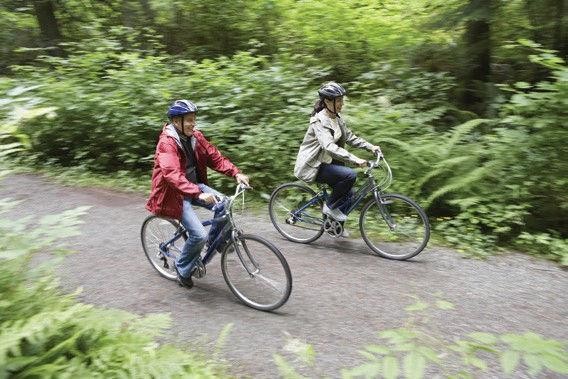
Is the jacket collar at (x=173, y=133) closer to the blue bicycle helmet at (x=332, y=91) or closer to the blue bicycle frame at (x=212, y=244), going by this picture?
the blue bicycle frame at (x=212, y=244)

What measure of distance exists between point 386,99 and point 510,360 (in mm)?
8385

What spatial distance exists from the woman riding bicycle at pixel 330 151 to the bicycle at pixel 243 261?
1.53 m

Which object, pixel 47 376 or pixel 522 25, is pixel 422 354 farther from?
pixel 522 25

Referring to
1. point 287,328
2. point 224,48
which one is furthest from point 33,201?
point 224,48

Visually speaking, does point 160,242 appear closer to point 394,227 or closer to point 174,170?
point 174,170

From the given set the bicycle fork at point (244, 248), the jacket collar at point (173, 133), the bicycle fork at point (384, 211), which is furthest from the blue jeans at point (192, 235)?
the bicycle fork at point (384, 211)

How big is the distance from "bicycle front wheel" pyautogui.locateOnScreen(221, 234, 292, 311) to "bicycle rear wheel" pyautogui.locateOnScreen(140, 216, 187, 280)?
794 mm

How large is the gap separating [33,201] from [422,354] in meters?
8.64

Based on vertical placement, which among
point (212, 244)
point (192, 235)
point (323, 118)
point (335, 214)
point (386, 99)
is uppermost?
point (323, 118)

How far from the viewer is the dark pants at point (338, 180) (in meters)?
6.17

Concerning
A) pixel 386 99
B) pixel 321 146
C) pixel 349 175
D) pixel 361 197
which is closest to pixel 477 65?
pixel 386 99

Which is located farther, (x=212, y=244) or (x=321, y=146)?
(x=321, y=146)

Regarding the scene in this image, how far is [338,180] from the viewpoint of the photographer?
6242 millimetres

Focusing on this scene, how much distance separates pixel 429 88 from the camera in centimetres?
966
